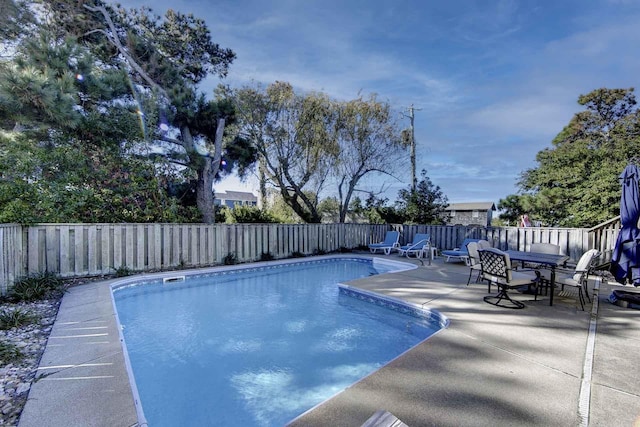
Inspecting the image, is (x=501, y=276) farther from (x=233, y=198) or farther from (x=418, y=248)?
(x=233, y=198)

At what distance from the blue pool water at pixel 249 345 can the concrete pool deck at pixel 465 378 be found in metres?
0.48

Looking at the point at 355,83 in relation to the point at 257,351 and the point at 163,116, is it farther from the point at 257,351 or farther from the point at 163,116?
the point at 257,351

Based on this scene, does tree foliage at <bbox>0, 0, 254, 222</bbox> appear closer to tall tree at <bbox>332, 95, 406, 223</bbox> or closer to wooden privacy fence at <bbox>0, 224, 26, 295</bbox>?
wooden privacy fence at <bbox>0, 224, 26, 295</bbox>

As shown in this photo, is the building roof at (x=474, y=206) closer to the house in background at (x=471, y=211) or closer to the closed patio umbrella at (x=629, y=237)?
the house in background at (x=471, y=211)

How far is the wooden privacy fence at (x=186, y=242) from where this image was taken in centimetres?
528

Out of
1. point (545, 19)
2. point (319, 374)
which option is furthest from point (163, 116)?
point (545, 19)

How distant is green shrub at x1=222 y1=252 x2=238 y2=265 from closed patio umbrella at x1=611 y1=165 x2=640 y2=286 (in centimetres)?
808

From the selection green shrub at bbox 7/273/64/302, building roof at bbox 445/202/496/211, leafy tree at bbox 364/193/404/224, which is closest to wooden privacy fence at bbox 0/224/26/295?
green shrub at bbox 7/273/64/302

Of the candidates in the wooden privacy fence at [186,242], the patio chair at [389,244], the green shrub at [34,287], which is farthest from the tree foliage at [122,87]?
the patio chair at [389,244]

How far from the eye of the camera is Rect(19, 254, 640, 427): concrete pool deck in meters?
1.88

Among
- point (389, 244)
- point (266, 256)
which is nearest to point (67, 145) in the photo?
point (266, 256)

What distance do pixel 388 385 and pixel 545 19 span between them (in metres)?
9.82

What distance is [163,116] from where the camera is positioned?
878 centimetres

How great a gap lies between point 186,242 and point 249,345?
15.7 ft
